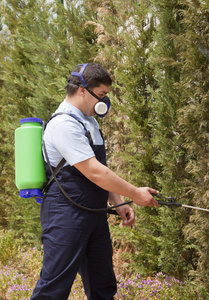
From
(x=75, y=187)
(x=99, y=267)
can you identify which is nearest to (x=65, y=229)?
(x=75, y=187)

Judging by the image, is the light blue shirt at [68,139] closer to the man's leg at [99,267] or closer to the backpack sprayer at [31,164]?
the backpack sprayer at [31,164]

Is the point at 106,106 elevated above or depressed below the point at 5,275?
above

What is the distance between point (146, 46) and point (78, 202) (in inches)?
100

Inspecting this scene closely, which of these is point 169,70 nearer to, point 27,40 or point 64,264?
point 64,264

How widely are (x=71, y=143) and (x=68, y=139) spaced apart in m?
0.03

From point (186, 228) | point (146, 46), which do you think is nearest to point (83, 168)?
point (186, 228)

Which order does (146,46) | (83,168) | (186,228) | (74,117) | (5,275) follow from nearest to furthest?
(83,168)
(74,117)
(186,228)
(146,46)
(5,275)

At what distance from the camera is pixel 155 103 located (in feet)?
13.3

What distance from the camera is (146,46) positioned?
4.43 meters

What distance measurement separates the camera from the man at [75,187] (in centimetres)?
241

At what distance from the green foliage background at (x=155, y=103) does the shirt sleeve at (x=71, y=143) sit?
62.3 inches

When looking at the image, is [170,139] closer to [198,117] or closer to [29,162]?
[198,117]

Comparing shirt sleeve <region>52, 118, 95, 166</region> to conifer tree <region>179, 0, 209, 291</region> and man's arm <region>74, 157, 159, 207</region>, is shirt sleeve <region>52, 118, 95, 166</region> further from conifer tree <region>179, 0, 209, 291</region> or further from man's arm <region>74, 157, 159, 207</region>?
conifer tree <region>179, 0, 209, 291</region>

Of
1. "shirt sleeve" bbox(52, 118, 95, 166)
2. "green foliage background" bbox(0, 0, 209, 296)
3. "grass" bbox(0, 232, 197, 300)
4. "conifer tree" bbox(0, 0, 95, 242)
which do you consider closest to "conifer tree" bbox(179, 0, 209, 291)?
"green foliage background" bbox(0, 0, 209, 296)
